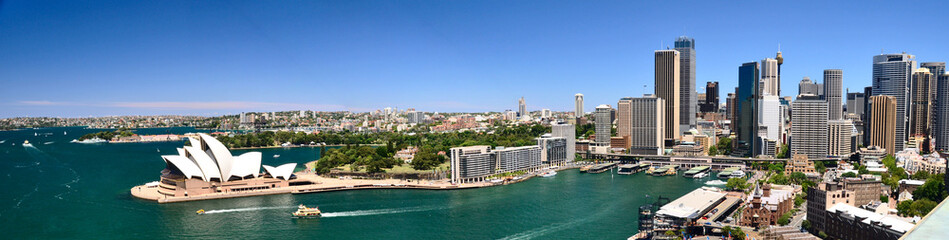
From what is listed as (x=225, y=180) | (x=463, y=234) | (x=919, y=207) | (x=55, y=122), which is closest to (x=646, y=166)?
(x=919, y=207)

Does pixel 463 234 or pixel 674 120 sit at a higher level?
pixel 674 120

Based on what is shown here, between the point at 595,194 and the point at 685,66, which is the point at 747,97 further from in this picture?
the point at 595,194

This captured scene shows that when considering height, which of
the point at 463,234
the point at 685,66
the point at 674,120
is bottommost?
the point at 463,234

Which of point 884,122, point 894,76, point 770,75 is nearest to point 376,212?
point 884,122

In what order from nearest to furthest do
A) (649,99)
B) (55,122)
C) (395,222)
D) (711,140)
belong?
(395,222)
(649,99)
(711,140)
(55,122)

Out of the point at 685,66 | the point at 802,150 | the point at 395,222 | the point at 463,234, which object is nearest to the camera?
the point at 463,234

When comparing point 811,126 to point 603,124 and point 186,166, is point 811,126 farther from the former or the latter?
point 186,166

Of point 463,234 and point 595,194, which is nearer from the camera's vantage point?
point 463,234
